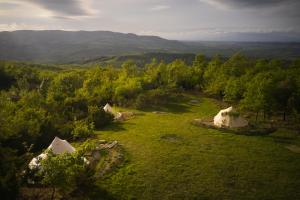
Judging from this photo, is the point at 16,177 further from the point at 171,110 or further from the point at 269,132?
the point at 171,110

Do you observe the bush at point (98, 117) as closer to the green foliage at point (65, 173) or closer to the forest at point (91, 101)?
the forest at point (91, 101)

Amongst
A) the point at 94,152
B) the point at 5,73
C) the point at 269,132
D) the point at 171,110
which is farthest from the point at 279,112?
the point at 5,73

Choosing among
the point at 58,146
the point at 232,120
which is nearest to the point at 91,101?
the point at 58,146

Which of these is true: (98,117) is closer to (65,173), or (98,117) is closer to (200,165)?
(200,165)

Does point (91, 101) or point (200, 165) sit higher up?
point (91, 101)

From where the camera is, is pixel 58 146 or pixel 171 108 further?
pixel 171 108

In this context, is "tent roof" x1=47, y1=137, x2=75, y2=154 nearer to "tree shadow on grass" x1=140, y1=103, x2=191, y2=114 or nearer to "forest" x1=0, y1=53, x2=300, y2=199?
"forest" x1=0, y1=53, x2=300, y2=199
